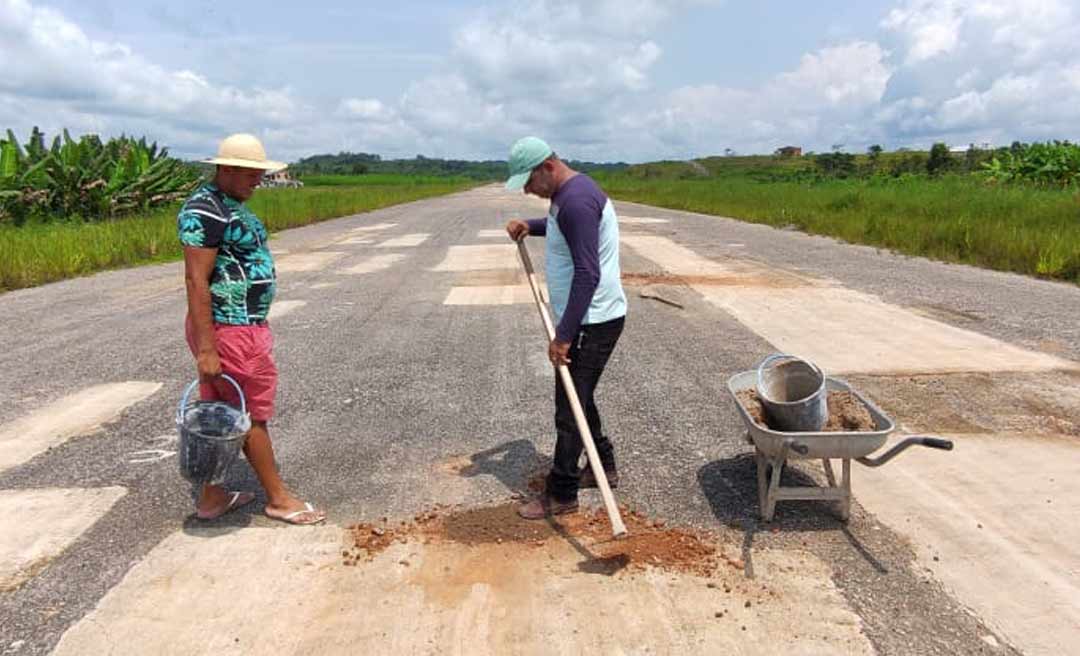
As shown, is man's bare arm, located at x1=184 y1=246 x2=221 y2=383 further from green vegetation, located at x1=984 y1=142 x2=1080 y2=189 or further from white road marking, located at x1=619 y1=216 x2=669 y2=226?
green vegetation, located at x1=984 y1=142 x2=1080 y2=189

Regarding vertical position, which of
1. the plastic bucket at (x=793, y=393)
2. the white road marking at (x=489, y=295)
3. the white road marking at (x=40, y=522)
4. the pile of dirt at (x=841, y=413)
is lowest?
the white road marking at (x=40, y=522)

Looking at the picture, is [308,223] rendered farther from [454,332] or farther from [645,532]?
[645,532]

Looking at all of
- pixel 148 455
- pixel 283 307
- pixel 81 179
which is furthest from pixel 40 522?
pixel 81 179

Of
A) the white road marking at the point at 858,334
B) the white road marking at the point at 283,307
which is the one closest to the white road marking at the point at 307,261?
the white road marking at the point at 283,307

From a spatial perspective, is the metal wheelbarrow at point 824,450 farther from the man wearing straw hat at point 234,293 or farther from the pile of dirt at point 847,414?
the man wearing straw hat at point 234,293

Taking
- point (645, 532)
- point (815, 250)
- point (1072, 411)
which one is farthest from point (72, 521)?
point (815, 250)

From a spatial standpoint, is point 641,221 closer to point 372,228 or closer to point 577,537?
point 372,228

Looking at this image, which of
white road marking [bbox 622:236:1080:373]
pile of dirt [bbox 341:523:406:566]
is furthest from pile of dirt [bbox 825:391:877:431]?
white road marking [bbox 622:236:1080:373]

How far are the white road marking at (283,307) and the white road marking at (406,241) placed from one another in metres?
7.03

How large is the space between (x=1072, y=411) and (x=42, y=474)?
255 inches

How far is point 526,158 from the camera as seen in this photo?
3.52 meters

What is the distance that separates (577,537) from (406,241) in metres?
15.2

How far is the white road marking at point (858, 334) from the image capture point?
6.45 m

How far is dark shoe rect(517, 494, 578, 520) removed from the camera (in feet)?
12.5
